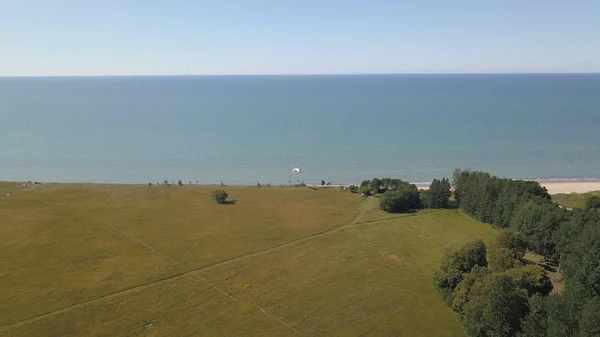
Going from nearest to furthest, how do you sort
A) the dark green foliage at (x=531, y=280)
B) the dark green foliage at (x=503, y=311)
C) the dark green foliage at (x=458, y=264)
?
the dark green foliage at (x=503, y=311), the dark green foliage at (x=531, y=280), the dark green foliage at (x=458, y=264)

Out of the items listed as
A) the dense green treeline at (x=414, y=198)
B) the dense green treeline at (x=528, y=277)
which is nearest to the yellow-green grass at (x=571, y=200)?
the dense green treeline at (x=528, y=277)

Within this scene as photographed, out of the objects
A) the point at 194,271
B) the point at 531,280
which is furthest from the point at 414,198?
the point at 194,271

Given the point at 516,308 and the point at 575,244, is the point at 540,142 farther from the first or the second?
the point at 516,308

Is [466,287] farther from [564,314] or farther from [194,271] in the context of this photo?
[194,271]

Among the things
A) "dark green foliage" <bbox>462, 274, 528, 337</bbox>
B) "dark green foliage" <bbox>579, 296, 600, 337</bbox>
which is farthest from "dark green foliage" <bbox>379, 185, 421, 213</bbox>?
"dark green foliage" <bbox>579, 296, 600, 337</bbox>

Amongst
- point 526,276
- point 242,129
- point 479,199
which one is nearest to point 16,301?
point 526,276

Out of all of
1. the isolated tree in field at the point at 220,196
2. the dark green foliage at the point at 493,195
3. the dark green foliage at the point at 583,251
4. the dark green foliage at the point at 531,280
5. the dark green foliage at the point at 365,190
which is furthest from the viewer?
the dark green foliage at the point at 365,190

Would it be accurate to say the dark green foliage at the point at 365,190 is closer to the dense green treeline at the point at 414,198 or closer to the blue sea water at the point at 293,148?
the dense green treeline at the point at 414,198
